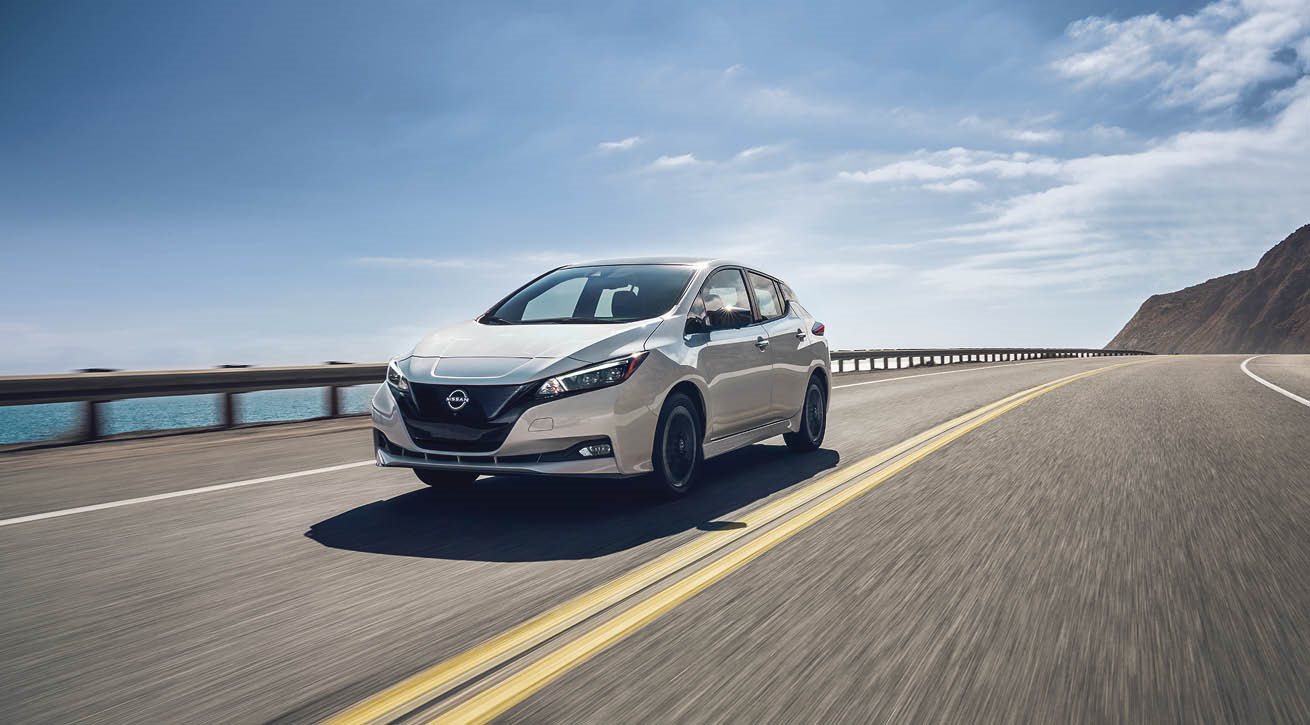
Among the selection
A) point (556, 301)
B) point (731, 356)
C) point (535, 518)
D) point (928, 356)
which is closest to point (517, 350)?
point (535, 518)

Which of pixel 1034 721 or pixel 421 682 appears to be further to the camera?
pixel 421 682

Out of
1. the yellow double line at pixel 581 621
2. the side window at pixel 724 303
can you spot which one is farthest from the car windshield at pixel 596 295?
the yellow double line at pixel 581 621

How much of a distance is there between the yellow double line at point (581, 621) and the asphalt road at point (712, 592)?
0.08m

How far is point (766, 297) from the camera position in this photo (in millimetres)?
8672

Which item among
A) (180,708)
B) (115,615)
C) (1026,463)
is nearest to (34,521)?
(115,615)

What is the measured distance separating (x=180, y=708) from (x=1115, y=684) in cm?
294

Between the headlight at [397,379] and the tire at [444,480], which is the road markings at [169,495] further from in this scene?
the headlight at [397,379]

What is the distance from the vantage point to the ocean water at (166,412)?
35.2 ft

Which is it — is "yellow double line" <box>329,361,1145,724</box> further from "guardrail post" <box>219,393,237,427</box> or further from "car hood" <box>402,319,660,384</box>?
"guardrail post" <box>219,393,237,427</box>

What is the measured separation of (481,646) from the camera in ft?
11.6

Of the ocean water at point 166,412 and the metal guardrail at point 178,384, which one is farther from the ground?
the metal guardrail at point 178,384

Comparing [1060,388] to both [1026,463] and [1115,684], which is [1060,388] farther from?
[1115,684]

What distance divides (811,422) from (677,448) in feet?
9.47

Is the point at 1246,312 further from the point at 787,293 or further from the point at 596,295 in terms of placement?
the point at 596,295
